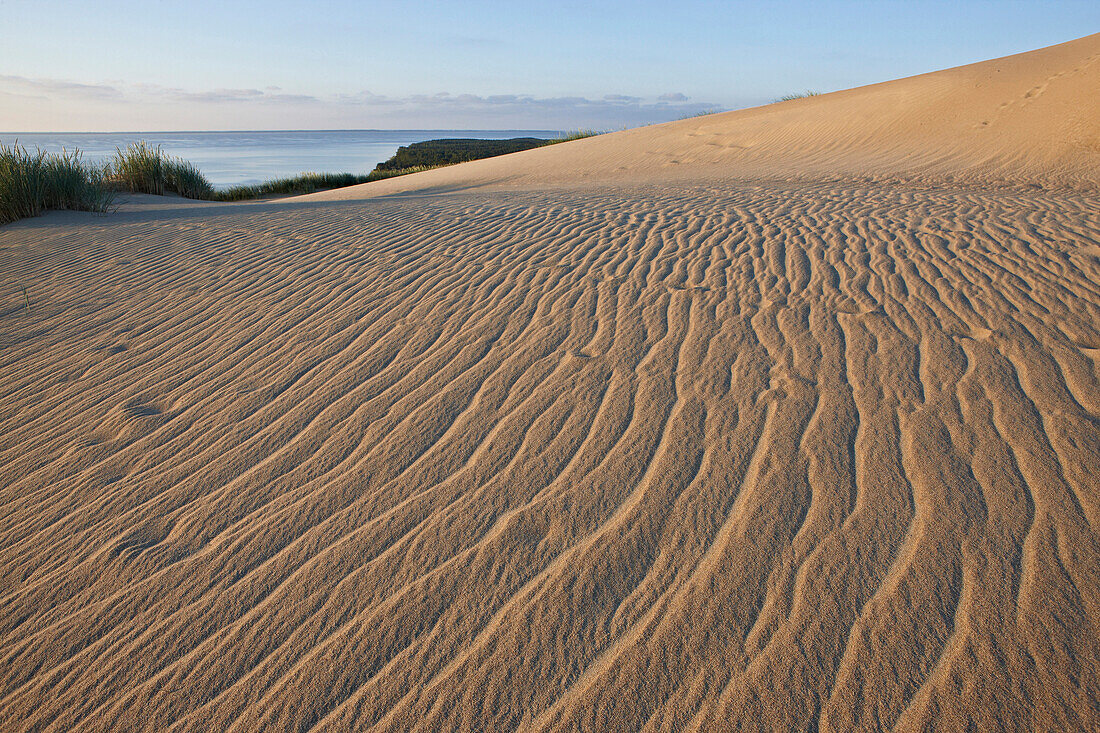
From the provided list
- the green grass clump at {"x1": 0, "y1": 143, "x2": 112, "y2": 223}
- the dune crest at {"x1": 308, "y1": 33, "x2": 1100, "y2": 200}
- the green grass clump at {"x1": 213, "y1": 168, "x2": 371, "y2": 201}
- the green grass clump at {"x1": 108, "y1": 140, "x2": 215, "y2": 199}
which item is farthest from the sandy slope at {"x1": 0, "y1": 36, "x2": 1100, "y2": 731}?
the green grass clump at {"x1": 213, "y1": 168, "x2": 371, "y2": 201}

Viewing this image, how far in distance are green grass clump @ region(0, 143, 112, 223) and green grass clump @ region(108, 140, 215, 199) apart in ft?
13.0

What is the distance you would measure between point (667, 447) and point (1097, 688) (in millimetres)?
1567

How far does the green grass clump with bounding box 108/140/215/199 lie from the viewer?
45.7 ft

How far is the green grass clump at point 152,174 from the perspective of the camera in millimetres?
13938

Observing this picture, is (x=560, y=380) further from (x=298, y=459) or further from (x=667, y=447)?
(x=298, y=459)

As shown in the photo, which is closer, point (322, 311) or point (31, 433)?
point (31, 433)

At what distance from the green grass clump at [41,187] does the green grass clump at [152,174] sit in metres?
3.95

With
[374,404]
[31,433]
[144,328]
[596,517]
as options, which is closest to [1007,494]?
[596,517]

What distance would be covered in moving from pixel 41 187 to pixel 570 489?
10367 millimetres

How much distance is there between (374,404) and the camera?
338 cm

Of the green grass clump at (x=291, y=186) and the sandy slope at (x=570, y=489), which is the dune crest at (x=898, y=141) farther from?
the sandy slope at (x=570, y=489)

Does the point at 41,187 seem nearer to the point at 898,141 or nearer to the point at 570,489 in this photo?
the point at 570,489

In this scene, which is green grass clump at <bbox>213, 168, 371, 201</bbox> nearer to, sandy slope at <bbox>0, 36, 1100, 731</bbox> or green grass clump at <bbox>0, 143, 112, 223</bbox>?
green grass clump at <bbox>0, 143, 112, 223</bbox>

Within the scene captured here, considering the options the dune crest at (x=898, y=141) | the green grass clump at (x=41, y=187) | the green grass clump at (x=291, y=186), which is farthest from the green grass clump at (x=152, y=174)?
the dune crest at (x=898, y=141)
